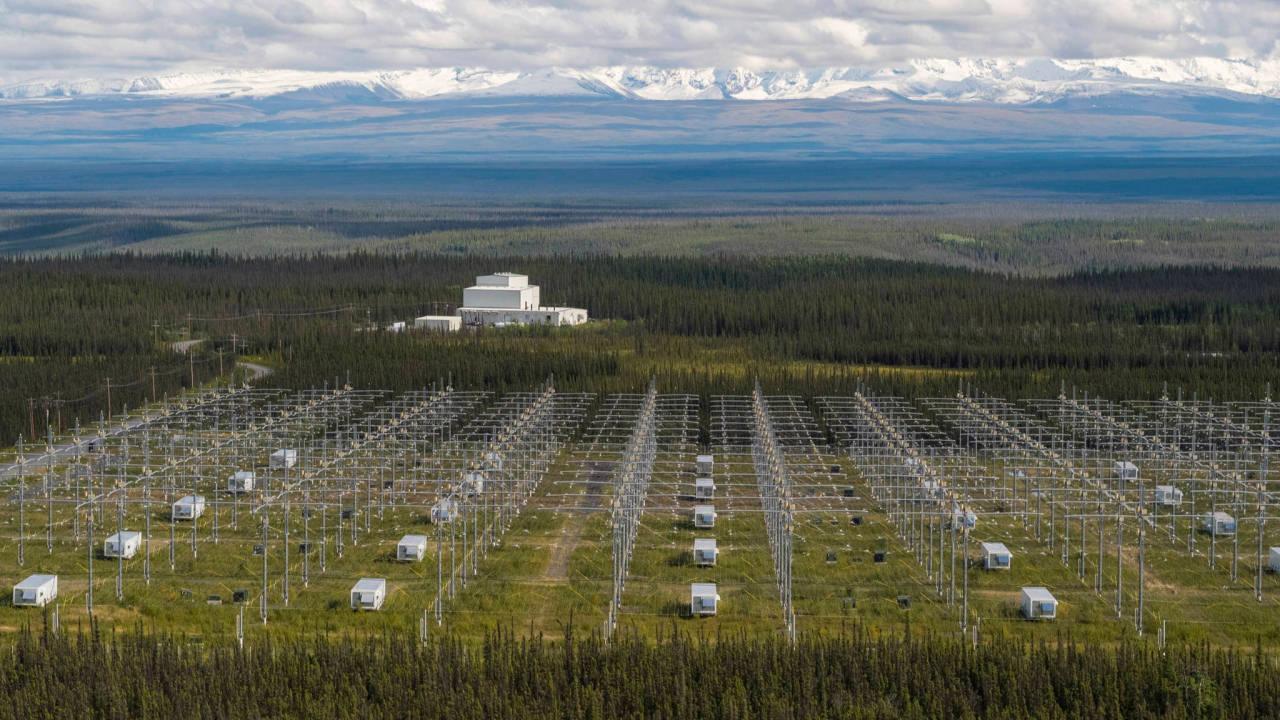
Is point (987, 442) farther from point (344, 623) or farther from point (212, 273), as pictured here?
point (212, 273)

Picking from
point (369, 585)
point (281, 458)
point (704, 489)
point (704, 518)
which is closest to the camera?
point (369, 585)

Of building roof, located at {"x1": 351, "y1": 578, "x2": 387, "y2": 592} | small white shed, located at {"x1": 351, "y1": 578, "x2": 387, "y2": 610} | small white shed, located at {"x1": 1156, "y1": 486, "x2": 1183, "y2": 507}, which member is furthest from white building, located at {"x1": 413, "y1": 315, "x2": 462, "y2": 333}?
small white shed, located at {"x1": 351, "y1": 578, "x2": 387, "y2": 610}

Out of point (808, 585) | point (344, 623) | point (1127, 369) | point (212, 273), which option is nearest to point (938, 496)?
point (808, 585)

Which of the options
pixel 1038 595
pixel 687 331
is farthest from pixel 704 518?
pixel 687 331

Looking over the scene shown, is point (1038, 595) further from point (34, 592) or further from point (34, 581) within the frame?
point (34, 581)

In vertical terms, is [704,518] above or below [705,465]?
above

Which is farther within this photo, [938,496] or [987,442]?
[987,442]

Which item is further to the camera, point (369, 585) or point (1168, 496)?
point (1168, 496)
